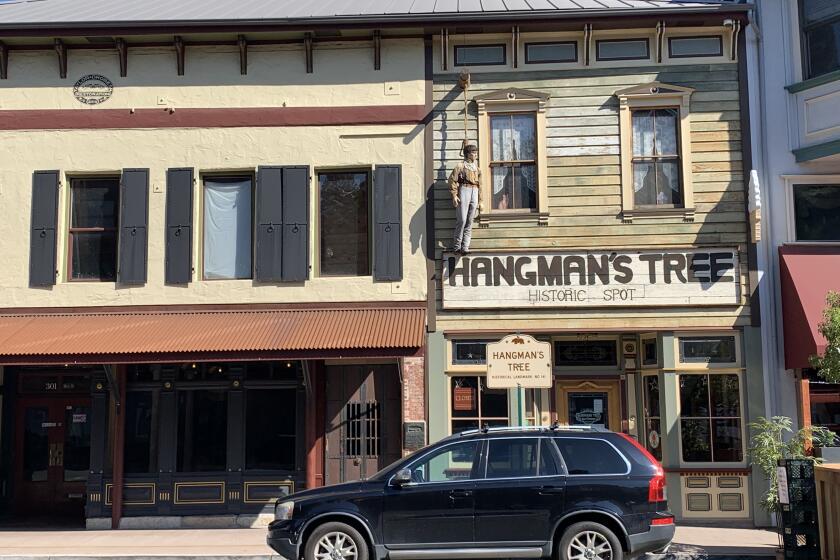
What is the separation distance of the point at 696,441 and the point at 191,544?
8.01 metres

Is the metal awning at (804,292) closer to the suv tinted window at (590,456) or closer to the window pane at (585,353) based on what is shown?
the window pane at (585,353)

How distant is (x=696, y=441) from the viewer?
13664 millimetres

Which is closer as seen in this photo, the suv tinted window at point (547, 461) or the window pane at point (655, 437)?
the suv tinted window at point (547, 461)

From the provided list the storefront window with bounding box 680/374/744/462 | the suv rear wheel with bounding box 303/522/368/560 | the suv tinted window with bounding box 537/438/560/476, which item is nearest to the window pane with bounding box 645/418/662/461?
the storefront window with bounding box 680/374/744/462

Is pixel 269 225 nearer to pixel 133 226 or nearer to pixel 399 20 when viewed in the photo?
pixel 133 226

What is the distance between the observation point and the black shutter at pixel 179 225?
558 inches

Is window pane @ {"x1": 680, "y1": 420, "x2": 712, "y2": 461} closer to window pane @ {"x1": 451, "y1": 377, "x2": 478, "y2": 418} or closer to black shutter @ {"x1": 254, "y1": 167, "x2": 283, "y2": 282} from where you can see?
window pane @ {"x1": 451, "y1": 377, "x2": 478, "y2": 418}

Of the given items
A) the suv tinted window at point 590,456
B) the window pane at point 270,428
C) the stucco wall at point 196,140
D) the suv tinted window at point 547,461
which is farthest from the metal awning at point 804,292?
the window pane at point 270,428

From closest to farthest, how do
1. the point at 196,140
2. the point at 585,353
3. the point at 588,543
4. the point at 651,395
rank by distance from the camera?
1. the point at 588,543
2. the point at 651,395
3. the point at 196,140
4. the point at 585,353

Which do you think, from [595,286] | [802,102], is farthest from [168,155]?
[802,102]

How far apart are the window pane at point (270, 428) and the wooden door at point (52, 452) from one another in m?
3.43

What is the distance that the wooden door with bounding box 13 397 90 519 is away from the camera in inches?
603

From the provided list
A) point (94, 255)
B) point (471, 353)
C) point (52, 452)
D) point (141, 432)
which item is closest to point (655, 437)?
point (471, 353)

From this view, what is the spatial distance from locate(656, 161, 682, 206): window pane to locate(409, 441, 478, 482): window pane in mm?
6461
